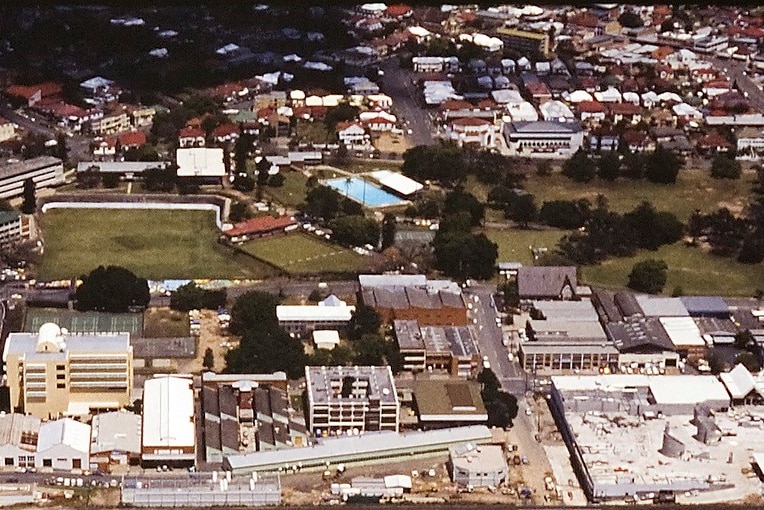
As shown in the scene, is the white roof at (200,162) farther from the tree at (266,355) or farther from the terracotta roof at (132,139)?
the tree at (266,355)

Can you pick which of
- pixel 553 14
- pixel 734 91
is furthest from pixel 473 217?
pixel 553 14

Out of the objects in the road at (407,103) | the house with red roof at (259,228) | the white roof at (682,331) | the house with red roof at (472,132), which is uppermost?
the white roof at (682,331)

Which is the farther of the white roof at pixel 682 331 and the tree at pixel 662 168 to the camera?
the tree at pixel 662 168

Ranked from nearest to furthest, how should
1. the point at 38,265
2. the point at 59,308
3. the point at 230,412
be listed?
the point at 230,412, the point at 59,308, the point at 38,265

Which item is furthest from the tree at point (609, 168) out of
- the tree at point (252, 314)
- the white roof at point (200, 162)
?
the tree at point (252, 314)

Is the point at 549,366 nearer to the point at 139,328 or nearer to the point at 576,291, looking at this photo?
the point at 576,291

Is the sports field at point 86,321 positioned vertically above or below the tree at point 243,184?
above

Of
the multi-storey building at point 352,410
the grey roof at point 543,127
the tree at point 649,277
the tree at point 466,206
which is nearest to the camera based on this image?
the multi-storey building at point 352,410

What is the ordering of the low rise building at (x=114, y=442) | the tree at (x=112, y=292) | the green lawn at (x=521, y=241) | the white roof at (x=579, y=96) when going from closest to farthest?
the low rise building at (x=114, y=442) < the tree at (x=112, y=292) < the green lawn at (x=521, y=241) < the white roof at (x=579, y=96)
